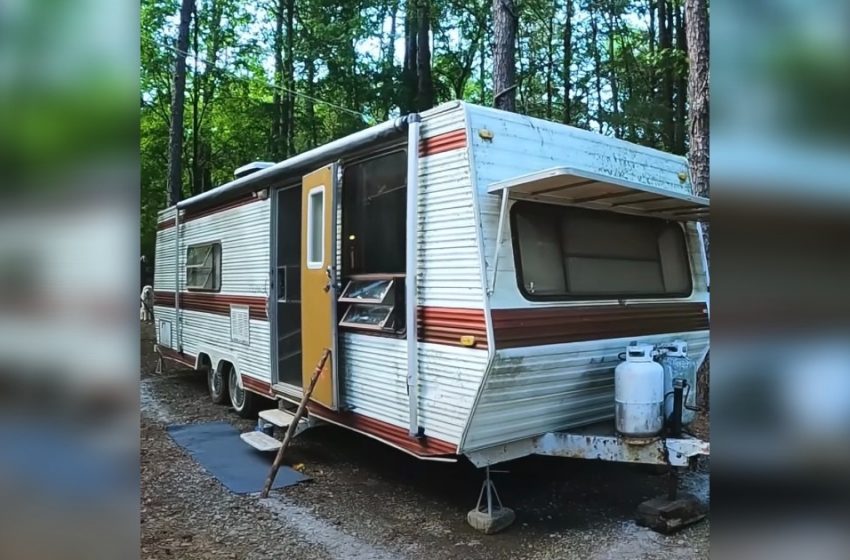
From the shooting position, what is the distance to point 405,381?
4.34 m

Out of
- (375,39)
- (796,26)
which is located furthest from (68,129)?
(375,39)

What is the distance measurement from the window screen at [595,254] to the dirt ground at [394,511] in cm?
149

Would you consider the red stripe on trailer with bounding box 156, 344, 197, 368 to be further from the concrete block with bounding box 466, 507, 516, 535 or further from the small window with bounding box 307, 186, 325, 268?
the concrete block with bounding box 466, 507, 516, 535

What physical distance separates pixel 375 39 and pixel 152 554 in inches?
639

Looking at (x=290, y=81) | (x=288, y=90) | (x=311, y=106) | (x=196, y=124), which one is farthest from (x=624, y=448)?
(x=196, y=124)

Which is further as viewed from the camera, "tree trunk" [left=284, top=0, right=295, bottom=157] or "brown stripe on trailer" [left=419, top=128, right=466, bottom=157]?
"tree trunk" [left=284, top=0, right=295, bottom=157]

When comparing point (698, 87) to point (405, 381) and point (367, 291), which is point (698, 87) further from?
point (405, 381)

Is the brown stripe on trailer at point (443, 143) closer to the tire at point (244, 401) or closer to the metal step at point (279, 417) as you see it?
the metal step at point (279, 417)

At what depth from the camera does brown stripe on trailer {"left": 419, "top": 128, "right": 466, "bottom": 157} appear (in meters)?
3.97

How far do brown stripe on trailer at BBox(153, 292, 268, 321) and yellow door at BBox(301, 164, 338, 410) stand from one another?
1166 mm

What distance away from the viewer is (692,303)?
17.2 ft

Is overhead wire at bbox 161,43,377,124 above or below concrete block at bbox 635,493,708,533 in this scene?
above

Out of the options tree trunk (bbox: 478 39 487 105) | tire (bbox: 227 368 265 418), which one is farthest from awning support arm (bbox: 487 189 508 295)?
tree trunk (bbox: 478 39 487 105)

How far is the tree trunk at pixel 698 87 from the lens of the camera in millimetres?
6578
